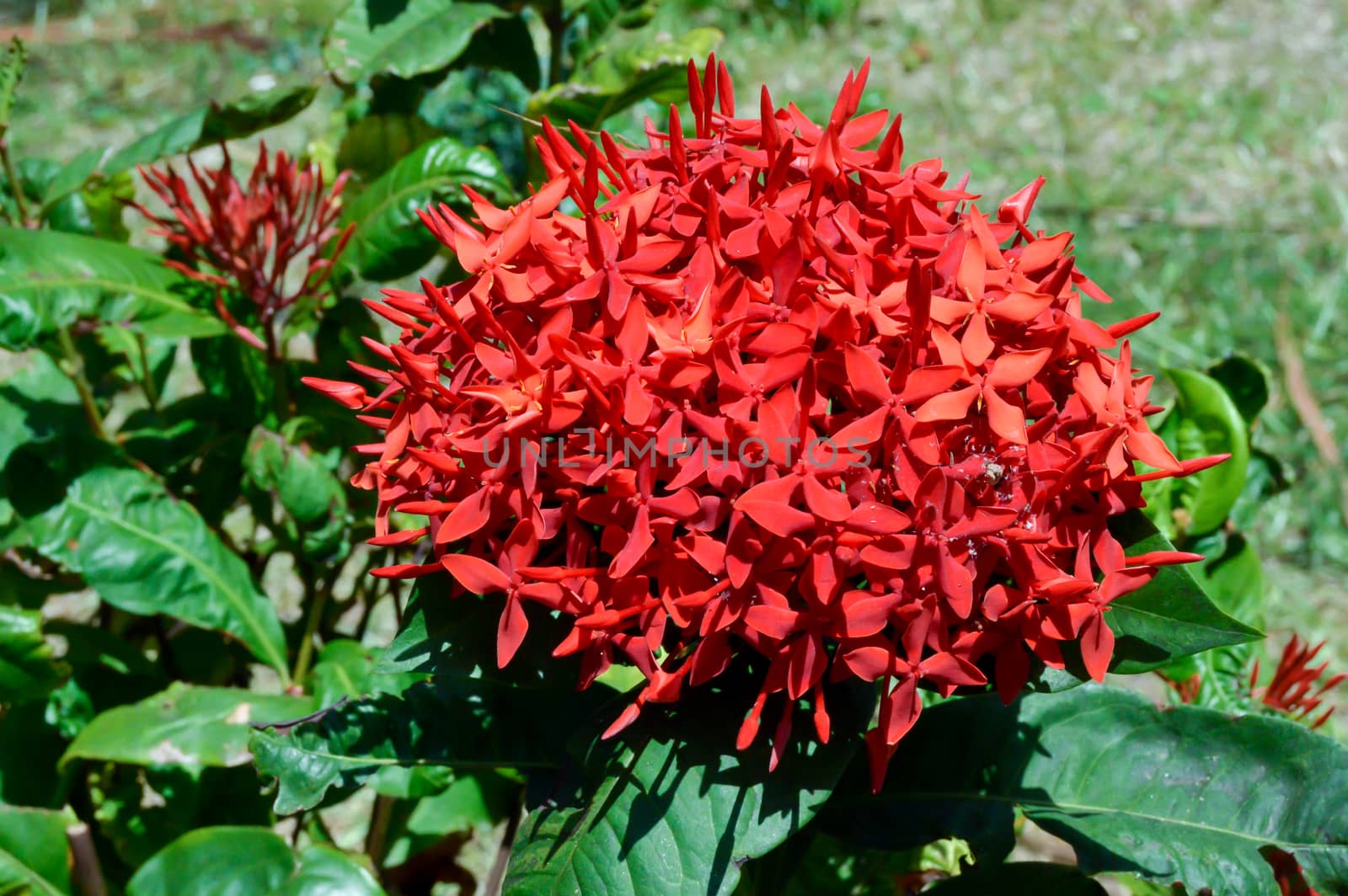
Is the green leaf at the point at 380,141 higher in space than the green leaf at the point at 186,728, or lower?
higher

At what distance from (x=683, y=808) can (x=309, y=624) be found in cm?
96

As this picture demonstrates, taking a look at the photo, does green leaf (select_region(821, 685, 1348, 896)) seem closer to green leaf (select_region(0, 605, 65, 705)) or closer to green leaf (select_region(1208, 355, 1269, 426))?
green leaf (select_region(1208, 355, 1269, 426))

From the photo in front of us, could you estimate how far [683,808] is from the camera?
3.28ft

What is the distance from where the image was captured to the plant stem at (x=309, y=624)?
69.7 inches

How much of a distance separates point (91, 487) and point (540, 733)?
32.5 inches

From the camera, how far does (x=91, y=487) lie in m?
1.64

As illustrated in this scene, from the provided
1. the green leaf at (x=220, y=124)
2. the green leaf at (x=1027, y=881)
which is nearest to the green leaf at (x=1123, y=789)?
the green leaf at (x=1027, y=881)

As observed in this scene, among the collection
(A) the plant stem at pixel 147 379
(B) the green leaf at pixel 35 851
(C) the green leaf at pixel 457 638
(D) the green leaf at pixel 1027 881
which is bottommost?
(B) the green leaf at pixel 35 851

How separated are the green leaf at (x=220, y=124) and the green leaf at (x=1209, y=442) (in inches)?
48.7

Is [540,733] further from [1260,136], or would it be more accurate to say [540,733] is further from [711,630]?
[1260,136]

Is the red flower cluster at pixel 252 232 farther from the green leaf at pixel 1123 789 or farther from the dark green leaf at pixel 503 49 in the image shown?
the green leaf at pixel 1123 789

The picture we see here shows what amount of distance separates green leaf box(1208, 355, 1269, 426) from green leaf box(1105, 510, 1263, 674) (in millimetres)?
771

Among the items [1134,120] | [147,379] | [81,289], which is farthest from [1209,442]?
[1134,120]

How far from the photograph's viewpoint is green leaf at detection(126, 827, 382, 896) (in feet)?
4.58
